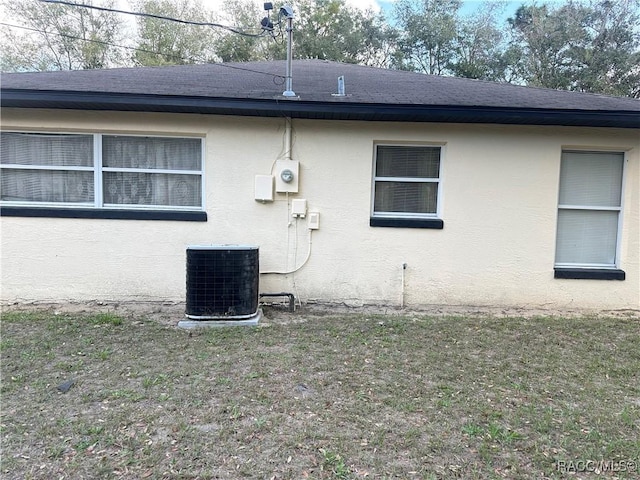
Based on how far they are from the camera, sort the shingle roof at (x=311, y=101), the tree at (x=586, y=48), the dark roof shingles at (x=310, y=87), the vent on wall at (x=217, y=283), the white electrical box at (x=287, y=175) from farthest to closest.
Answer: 1. the tree at (x=586, y=48)
2. the white electrical box at (x=287, y=175)
3. the dark roof shingles at (x=310, y=87)
4. the shingle roof at (x=311, y=101)
5. the vent on wall at (x=217, y=283)

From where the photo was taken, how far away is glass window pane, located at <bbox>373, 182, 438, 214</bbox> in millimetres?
5488

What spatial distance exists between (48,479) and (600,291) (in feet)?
19.8

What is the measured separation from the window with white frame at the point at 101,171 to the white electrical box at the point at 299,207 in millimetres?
1214

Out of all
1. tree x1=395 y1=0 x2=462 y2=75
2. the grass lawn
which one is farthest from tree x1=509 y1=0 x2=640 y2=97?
the grass lawn

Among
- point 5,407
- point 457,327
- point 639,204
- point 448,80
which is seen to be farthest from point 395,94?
point 5,407

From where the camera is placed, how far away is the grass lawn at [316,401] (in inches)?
90.5

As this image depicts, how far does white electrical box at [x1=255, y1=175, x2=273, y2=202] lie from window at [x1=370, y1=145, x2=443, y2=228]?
134 centimetres

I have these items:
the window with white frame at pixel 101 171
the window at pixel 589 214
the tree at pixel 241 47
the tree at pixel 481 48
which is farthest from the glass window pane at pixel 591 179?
the tree at pixel 241 47

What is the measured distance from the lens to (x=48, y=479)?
2.13 metres

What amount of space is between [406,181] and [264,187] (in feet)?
6.01

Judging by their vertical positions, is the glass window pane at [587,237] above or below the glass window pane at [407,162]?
below

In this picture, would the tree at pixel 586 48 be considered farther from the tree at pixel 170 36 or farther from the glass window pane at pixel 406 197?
the glass window pane at pixel 406 197

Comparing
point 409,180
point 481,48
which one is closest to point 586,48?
point 481,48

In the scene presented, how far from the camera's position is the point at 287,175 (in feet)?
17.2
